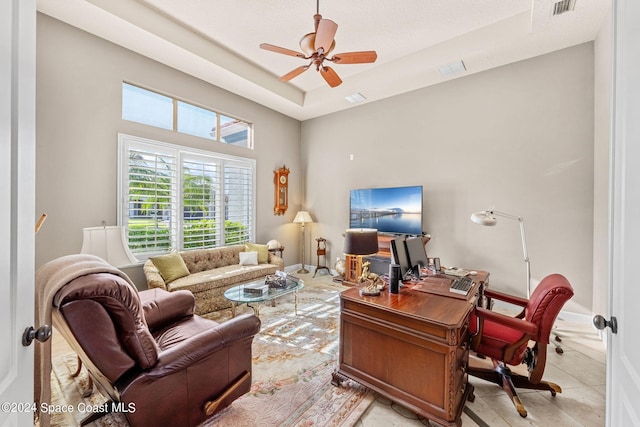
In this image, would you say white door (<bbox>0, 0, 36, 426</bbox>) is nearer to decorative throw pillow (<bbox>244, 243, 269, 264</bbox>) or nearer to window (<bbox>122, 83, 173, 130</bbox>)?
window (<bbox>122, 83, 173, 130</bbox>)

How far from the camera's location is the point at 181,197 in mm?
4094

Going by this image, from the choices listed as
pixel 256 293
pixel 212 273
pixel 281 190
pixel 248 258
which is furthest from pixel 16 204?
pixel 281 190

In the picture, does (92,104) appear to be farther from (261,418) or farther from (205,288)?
(261,418)

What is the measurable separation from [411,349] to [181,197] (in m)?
3.81

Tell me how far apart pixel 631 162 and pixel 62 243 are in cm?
456

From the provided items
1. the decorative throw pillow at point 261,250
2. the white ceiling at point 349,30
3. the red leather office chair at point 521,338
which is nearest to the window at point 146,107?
the white ceiling at point 349,30

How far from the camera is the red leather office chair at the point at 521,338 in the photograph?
1719 millimetres

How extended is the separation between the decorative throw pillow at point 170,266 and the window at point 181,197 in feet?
1.29

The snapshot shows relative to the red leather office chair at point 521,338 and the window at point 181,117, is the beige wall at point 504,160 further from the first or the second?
the window at point 181,117

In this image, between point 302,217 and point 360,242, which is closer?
point 360,242

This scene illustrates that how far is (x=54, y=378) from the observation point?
2100 millimetres

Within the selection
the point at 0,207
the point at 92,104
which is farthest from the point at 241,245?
the point at 0,207

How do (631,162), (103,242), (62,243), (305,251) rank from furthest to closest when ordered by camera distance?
(305,251) < (62,243) < (103,242) < (631,162)

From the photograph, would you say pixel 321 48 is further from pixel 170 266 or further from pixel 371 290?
pixel 170 266
